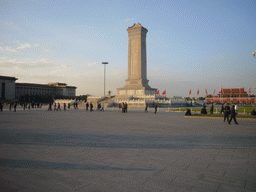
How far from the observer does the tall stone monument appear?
198 ft

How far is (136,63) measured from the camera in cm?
6128

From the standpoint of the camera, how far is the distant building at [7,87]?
319 feet

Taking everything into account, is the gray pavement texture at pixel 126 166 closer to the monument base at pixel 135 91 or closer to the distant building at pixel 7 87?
Answer: the monument base at pixel 135 91

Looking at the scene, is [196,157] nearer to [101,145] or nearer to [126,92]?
[101,145]

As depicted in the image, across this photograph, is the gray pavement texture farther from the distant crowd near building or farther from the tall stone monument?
the distant crowd near building

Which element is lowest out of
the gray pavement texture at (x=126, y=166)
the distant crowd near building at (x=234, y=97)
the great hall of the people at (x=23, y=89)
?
the gray pavement texture at (x=126, y=166)

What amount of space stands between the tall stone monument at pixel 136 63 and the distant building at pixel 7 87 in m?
63.6

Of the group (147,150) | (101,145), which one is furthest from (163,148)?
(101,145)

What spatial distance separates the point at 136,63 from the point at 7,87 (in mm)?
69195

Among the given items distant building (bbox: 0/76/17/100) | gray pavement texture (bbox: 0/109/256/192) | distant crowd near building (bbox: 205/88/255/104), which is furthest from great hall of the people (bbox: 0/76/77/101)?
gray pavement texture (bbox: 0/109/256/192)

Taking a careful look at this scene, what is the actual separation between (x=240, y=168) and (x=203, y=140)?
3479 mm

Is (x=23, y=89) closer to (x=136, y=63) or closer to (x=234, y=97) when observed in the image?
(x=136, y=63)

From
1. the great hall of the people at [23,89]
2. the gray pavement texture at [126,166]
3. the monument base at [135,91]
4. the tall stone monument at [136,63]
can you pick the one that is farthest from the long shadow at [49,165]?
the great hall of the people at [23,89]

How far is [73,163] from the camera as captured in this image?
5.34 m
